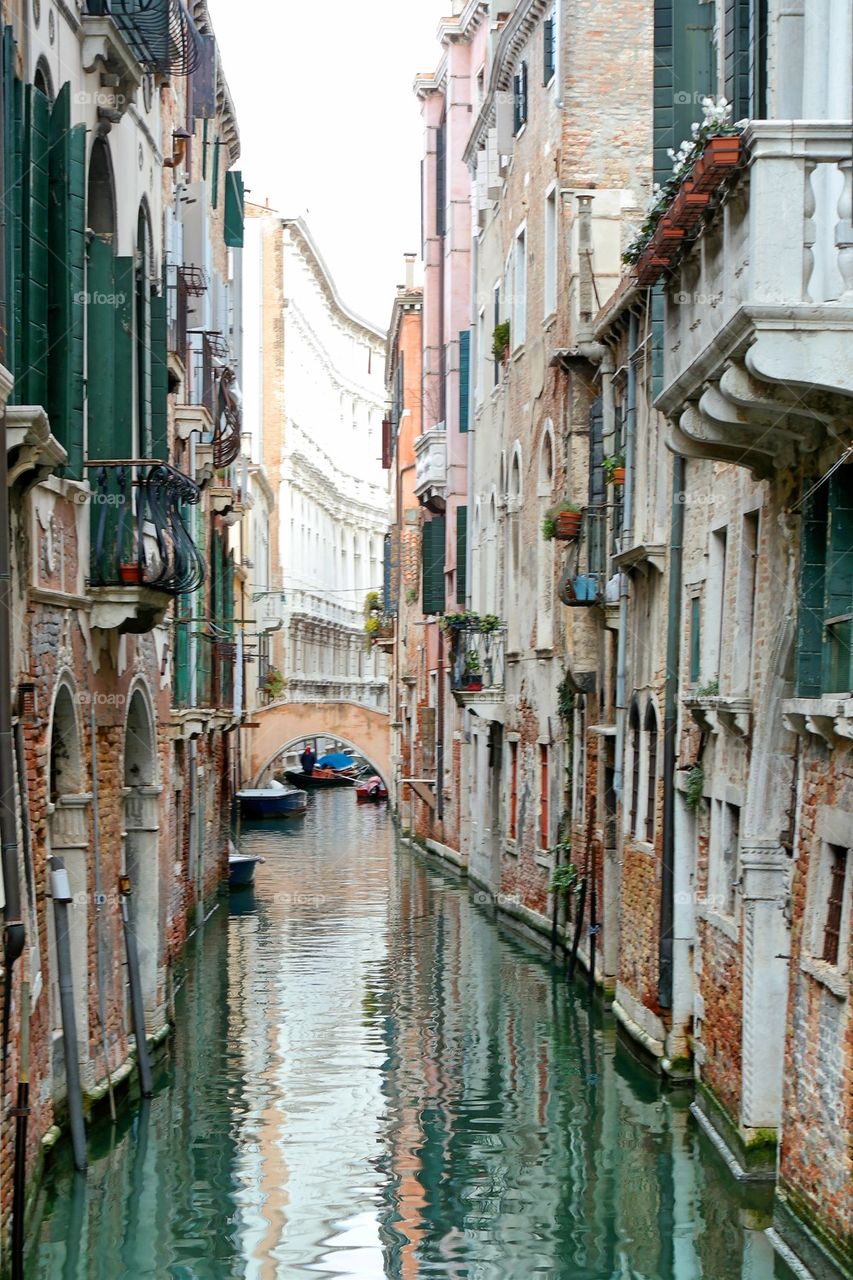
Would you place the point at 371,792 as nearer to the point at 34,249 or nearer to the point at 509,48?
the point at 509,48

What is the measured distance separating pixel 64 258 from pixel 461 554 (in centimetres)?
2070

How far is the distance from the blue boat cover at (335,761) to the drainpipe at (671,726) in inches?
2010

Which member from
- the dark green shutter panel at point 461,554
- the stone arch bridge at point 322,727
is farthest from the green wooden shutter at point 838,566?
the stone arch bridge at point 322,727

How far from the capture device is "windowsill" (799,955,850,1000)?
9.29 m

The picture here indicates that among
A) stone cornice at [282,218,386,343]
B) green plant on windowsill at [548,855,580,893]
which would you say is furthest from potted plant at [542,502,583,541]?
stone cornice at [282,218,386,343]

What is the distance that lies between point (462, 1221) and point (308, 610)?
51.4m

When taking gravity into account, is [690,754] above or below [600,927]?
above

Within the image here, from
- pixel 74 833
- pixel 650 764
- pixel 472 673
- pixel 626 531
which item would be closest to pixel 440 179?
pixel 472 673

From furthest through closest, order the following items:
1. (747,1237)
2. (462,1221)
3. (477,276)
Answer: (477,276)
(462,1221)
(747,1237)

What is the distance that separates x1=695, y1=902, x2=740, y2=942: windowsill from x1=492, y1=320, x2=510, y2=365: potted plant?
13.4 metres

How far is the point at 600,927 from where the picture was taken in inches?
739

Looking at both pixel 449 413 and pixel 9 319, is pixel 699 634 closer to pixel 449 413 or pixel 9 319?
pixel 9 319

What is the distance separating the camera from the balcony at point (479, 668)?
2625cm

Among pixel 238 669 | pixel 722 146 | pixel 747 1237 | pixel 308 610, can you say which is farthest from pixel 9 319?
pixel 308 610
